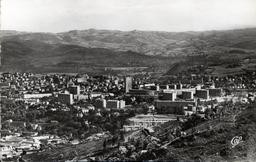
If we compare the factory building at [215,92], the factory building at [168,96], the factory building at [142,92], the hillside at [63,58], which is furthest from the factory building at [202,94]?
the hillside at [63,58]

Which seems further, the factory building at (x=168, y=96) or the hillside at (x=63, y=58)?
the hillside at (x=63, y=58)

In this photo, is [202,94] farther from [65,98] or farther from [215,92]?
[65,98]

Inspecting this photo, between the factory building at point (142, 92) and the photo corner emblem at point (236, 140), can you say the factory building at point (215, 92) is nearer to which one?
the factory building at point (142, 92)

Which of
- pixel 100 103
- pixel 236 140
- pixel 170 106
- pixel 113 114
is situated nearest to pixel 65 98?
pixel 100 103

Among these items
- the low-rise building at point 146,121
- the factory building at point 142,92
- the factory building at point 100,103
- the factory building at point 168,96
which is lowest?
the low-rise building at point 146,121

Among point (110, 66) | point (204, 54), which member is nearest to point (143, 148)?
point (204, 54)

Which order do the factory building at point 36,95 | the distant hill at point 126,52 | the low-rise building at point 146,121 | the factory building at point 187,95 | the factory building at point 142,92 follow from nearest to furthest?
the low-rise building at point 146,121 → the factory building at point 36,95 → the factory building at point 187,95 → the factory building at point 142,92 → the distant hill at point 126,52

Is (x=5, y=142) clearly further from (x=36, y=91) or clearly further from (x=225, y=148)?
(x=36, y=91)
